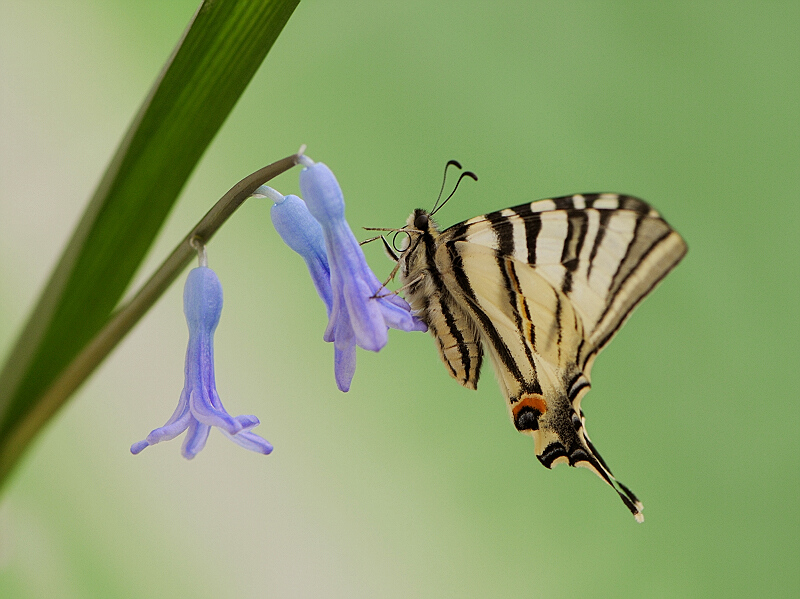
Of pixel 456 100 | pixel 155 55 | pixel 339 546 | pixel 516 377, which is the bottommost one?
pixel 339 546

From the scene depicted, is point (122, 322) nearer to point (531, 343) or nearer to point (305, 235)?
point (305, 235)

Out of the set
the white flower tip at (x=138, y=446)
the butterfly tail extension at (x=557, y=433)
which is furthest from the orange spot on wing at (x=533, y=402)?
the white flower tip at (x=138, y=446)

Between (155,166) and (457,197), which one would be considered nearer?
(155,166)

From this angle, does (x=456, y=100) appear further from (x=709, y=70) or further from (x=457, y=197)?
(x=709, y=70)

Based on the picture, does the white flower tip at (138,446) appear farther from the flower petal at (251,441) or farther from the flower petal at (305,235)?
the flower petal at (305,235)

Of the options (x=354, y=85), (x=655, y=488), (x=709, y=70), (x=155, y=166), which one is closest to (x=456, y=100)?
(x=354, y=85)

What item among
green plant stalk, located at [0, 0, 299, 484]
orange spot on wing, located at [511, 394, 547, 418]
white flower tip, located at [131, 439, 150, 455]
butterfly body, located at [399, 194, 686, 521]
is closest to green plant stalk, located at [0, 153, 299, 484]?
green plant stalk, located at [0, 0, 299, 484]

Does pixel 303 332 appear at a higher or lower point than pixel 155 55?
lower
